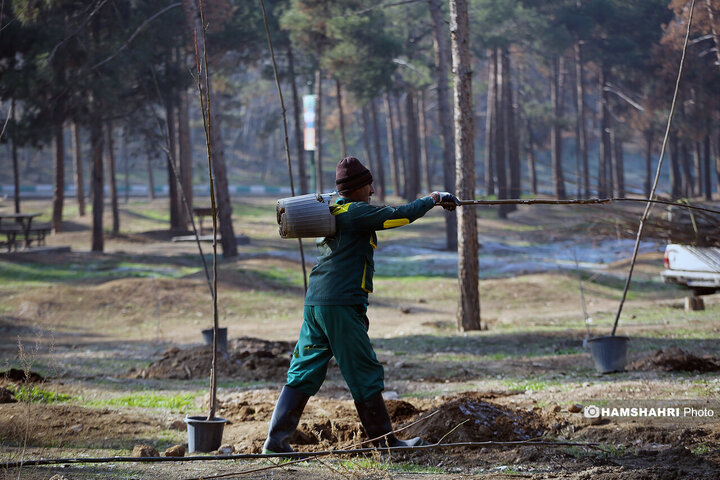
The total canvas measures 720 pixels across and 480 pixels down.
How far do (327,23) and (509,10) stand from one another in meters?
9.94

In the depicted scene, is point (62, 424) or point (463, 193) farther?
point (463, 193)

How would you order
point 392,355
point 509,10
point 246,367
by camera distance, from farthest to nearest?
point 509,10
point 392,355
point 246,367

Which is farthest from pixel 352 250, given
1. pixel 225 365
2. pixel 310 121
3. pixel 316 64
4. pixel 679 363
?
pixel 316 64

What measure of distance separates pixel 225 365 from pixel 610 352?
4767 mm

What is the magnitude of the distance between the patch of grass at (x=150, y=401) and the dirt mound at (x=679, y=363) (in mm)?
4928

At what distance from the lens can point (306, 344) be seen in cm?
479

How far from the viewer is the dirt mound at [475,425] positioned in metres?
5.34

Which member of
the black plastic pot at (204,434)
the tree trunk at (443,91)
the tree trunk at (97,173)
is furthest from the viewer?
the tree trunk at (97,173)

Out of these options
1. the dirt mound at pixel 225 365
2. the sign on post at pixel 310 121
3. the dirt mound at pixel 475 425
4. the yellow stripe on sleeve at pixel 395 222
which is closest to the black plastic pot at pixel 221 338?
the dirt mound at pixel 225 365

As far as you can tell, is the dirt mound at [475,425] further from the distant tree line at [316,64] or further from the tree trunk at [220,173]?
the tree trunk at [220,173]

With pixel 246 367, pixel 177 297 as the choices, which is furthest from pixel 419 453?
pixel 177 297

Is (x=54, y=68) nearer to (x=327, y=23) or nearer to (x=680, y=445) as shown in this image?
(x=327, y=23)

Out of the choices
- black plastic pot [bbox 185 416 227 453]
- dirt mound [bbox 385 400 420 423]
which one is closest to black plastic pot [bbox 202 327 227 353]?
dirt mound [bbox 385 400 420 423]

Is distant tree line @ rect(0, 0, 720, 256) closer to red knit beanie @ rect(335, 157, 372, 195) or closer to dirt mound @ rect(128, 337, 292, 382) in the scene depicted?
dirt mound @ rect(128, 337, 292, 382)
